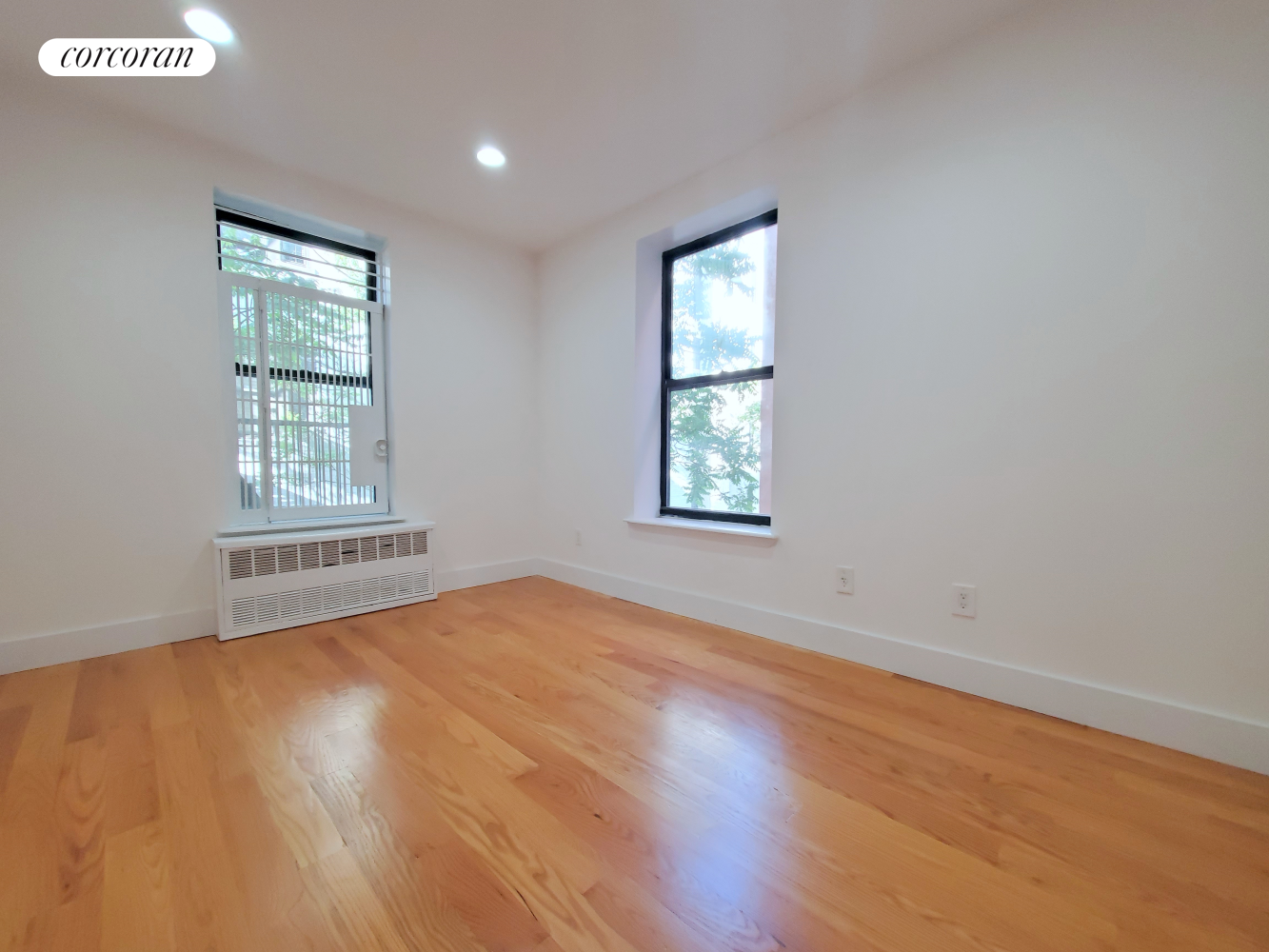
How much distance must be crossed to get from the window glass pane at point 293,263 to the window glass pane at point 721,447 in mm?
2150

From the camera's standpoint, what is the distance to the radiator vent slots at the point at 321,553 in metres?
2.48

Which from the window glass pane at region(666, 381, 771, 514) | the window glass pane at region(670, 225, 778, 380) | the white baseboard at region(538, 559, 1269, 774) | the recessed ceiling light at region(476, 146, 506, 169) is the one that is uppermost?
the recessed ceiling light at region(476, 146, 506, 169)

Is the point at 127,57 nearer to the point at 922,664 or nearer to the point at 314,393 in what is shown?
the point at 314,393

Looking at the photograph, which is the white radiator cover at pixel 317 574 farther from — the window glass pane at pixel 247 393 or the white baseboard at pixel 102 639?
the window glass pane at pixel 247 393

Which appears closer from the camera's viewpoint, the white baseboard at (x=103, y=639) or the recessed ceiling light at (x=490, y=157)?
the white baseboard at (x=103, y=639)

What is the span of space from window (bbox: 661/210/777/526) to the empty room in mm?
28

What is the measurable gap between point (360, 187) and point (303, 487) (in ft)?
5.92

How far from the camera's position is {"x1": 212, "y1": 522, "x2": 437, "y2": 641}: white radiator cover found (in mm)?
2443

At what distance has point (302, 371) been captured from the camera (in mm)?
2830

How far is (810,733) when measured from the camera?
1606 millimetres

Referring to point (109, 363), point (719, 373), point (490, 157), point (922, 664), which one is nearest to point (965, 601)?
point (922, 664)

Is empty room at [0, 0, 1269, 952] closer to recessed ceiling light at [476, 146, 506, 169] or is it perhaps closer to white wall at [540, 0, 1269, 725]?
white wall at [540, 0, 1269, 725]

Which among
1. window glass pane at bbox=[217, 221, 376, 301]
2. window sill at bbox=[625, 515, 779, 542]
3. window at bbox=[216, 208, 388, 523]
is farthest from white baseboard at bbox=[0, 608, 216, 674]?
window sill at bbox=[625, 515, 779, 542]

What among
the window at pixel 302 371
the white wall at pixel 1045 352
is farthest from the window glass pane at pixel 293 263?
the white wall at pixel 1045 352
